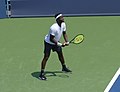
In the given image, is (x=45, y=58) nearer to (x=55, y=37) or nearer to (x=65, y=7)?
(x=55, y=37)

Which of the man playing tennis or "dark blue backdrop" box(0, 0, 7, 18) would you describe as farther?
"dark blue backdrop" box(0, 0, 7, 18)

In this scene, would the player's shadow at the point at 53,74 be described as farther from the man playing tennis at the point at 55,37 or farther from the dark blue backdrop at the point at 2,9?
the dark blue backdrop at the point at 2,9

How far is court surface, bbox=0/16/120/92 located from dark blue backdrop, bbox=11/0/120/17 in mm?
241

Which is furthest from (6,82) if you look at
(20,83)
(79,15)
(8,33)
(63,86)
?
(79,15)

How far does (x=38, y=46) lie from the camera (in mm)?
10453

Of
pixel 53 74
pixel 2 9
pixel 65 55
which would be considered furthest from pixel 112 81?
pixel 2 9

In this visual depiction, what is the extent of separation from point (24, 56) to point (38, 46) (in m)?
0.82

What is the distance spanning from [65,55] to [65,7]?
3669 mm

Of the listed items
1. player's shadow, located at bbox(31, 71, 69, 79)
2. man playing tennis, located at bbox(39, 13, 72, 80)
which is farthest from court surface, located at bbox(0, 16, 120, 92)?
man playing tennis, located at bbox(39, 13, 72, 80)

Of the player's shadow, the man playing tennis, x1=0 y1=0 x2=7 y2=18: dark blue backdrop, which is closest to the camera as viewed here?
the man playing tennis

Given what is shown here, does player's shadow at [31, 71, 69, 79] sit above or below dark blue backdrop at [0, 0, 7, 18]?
below

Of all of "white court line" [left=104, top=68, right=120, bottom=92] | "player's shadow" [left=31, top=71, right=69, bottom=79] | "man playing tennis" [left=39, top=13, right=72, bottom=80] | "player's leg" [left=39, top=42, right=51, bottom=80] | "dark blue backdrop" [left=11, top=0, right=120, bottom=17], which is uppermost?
"dark blue backdrop" [left=11, top=0, right=120, bottom=17]

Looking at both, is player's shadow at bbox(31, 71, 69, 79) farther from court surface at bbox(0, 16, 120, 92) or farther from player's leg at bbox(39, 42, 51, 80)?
player's leg at bbox(39, 42, 51, 80)

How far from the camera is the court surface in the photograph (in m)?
7.93
